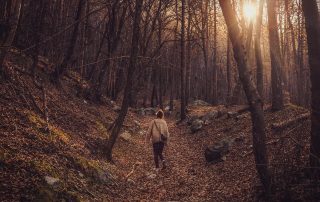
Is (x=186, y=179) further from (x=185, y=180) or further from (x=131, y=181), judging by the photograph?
(x=131, y=181)

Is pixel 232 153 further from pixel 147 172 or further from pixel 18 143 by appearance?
pixel 18 143

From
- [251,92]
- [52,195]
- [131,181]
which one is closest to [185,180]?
[131,181]

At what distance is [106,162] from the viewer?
10422 millimetres

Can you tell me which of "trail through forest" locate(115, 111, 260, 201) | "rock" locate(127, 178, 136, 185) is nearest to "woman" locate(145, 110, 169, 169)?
"trail through forest" locate(115, 111, 260, 201)

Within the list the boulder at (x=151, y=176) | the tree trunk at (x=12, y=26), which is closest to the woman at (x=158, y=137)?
the boulder at (x=151, y=176)

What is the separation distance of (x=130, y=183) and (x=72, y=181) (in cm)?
249

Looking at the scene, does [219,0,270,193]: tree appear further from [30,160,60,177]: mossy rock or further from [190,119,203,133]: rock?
[190,119,203,133]: rock

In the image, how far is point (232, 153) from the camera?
11.5m

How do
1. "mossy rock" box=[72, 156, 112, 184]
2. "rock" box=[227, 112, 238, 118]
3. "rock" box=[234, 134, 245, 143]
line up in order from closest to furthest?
"mossy rock" box=[72, 156, 112, 184] → "rock" box=[234, 134, 245, 143] → "rock" box=[227, 112, 238, 118]

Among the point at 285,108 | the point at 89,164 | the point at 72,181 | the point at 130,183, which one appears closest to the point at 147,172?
the point at 130,183

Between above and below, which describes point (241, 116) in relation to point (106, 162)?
above

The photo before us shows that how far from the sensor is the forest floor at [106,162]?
261 inches

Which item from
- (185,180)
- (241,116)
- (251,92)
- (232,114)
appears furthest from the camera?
(232,114)

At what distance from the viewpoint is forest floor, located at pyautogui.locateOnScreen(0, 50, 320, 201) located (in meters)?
6.62
